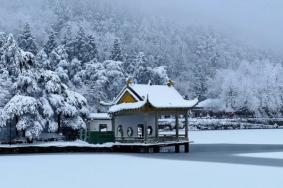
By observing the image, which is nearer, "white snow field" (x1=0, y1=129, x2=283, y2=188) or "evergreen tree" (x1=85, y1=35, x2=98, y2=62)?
"white snow field" (x1=0, y1=129, x2=283, y2=188)

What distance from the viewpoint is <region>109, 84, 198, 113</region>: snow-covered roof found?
1794 inches

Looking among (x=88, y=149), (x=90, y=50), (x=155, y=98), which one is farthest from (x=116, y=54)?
(x=88, y=149)

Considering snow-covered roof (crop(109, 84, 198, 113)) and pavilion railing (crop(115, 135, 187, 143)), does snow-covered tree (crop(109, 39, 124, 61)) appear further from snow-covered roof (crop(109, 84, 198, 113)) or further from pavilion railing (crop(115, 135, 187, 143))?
pavilion railing (crop(115, 135, 187, 143))

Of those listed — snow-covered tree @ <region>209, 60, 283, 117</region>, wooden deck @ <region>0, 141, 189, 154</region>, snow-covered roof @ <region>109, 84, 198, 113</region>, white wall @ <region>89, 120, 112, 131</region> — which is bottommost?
wooden deck @ <region>0, 141, 189, 154</region>

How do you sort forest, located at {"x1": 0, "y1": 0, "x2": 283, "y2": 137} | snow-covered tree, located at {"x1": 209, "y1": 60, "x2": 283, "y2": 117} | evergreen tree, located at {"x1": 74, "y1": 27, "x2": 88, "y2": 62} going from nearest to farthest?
forest, located at {"x1": 0, "y1": 0, "x2": 283, "y2": 137}, evergreen tree, located at {"x1": 74, "y1": 27, "x2": 88, "y2": 62}, snow-covered tree, located at {"x1": 209, "y1": 60, "x2": 283, "y2": 117}

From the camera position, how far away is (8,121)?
47.9m

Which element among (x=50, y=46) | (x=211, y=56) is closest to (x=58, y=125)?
(x=50, y=46)

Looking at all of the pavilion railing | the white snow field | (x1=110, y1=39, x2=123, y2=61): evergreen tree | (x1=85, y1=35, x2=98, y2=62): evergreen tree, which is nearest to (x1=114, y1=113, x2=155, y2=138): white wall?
the pavilion railing

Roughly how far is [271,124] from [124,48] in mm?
68466

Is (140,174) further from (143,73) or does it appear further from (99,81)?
(143,73)

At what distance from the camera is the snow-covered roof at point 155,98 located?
45.6 metres

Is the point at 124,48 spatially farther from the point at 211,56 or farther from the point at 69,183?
the point at 69,183

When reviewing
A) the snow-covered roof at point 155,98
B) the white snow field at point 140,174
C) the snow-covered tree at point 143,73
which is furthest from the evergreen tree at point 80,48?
the white snow field at point 140,174

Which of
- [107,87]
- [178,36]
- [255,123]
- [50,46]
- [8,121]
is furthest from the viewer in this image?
[178,36]
